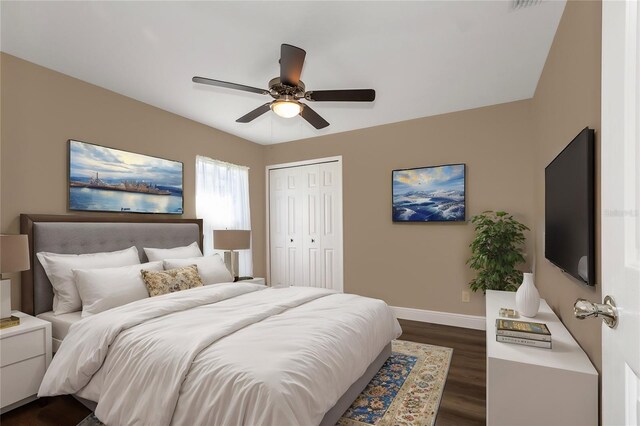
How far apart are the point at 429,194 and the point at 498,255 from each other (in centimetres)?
109

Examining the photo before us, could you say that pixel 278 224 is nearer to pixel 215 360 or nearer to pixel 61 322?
pixel 61 322

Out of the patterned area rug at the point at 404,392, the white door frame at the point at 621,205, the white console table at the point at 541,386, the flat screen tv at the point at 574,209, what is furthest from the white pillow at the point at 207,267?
the white door frame at the point at 621,205

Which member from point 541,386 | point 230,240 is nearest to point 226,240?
point 230,240

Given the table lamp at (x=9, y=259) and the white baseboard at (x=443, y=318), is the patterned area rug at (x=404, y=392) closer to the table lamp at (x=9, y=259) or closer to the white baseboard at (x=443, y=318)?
the white baseboard at (x=443, y=318)

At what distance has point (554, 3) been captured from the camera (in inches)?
80.3

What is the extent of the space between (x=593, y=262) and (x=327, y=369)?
1.34 metres

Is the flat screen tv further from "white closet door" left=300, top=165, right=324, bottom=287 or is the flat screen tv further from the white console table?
"white closet door" left=300, top=165, right=324, bottom=287

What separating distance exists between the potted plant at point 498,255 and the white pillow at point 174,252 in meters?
3.09

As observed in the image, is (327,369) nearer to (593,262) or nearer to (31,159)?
(593,262)

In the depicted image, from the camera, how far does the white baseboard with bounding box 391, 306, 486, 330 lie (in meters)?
3.80

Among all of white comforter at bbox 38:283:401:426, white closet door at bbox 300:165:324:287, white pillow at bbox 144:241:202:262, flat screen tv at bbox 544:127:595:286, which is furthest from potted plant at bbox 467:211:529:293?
white pillow at bbox 144:241:202:262

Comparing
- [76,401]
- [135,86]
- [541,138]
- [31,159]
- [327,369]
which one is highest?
[135,86]

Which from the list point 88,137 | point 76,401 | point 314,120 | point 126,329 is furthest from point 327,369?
point 88,137

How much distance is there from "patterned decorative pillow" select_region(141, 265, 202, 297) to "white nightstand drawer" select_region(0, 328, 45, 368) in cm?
73
